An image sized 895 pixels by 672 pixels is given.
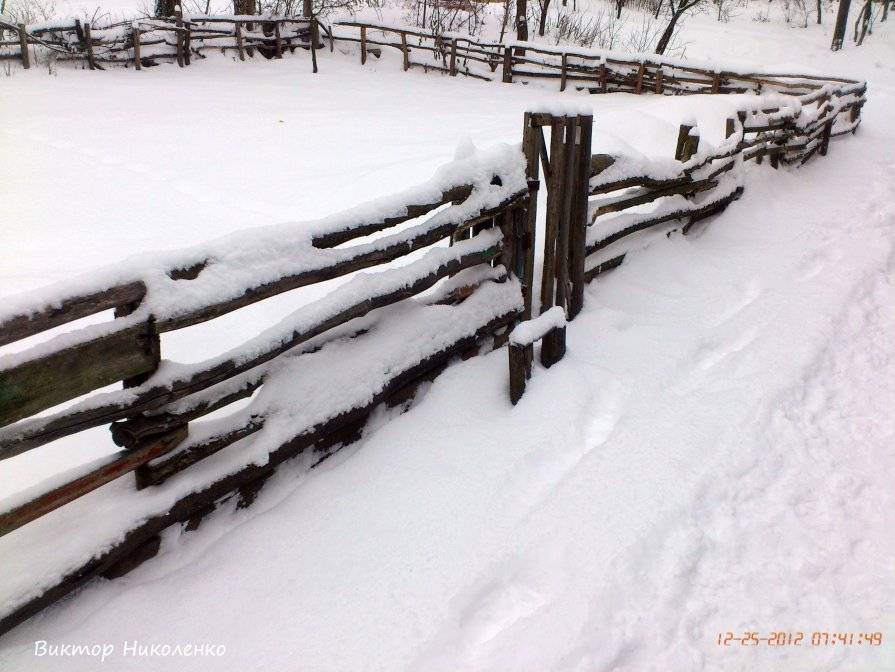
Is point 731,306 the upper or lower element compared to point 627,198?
lower

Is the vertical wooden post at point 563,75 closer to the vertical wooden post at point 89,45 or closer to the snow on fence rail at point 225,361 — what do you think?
the vertical wooden post at point 89,45

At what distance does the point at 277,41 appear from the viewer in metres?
16.5

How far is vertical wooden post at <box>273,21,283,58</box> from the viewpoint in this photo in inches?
645

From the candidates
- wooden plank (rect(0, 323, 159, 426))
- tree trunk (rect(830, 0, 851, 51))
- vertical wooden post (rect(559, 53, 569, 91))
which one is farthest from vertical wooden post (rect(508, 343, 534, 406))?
tree trunk (rect(830, 0, 851, 51))

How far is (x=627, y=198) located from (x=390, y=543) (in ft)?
10.6

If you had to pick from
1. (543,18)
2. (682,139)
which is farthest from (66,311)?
(543,18)

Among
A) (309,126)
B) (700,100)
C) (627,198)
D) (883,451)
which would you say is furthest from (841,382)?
(309,126)

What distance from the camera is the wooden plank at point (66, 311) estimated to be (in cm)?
172

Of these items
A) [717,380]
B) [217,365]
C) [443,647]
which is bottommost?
[443,647]

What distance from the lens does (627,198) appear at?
4.65m

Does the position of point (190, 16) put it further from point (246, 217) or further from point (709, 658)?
point (709, 658)

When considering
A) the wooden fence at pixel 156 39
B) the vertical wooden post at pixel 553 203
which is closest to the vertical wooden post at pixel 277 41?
the wooden fence at pixel 156 39

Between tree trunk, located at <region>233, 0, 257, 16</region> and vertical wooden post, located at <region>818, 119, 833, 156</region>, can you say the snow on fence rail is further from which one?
tree trunk, located at <region>233, 0, 257, 16</region>
